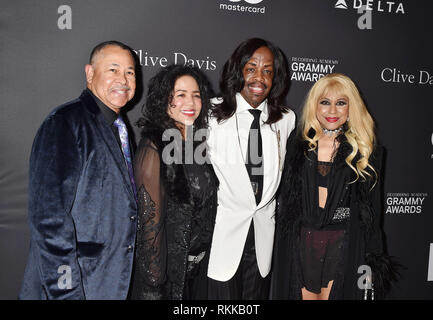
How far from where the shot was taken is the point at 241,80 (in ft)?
7.87

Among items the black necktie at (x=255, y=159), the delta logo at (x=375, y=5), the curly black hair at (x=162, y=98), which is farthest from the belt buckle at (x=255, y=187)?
the delta logo at (x=375, y=5)

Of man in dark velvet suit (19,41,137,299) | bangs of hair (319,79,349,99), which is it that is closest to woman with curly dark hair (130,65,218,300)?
man in dark velvet suit (19,41,137,299)

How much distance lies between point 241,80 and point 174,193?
103 centimetres

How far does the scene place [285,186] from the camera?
8.09 feet

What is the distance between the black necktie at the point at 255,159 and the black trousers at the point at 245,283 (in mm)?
263

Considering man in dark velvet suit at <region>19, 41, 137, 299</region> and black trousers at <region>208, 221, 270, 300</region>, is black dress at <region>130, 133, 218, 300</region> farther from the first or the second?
black trousers at <region>208, 221, 270, 300</region>

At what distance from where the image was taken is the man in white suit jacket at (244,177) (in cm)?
223

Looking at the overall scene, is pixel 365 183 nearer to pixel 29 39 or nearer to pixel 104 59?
pixel 104 59

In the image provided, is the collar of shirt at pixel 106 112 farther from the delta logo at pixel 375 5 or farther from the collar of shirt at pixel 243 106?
the delta logo at pixel 375 5

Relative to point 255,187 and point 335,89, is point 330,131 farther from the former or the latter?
point 255,187

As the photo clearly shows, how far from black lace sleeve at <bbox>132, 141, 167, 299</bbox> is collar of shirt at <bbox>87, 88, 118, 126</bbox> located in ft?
0.81

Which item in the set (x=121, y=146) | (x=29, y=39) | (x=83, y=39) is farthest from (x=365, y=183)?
(x=29, y=39)

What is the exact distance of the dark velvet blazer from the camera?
1.57 m
